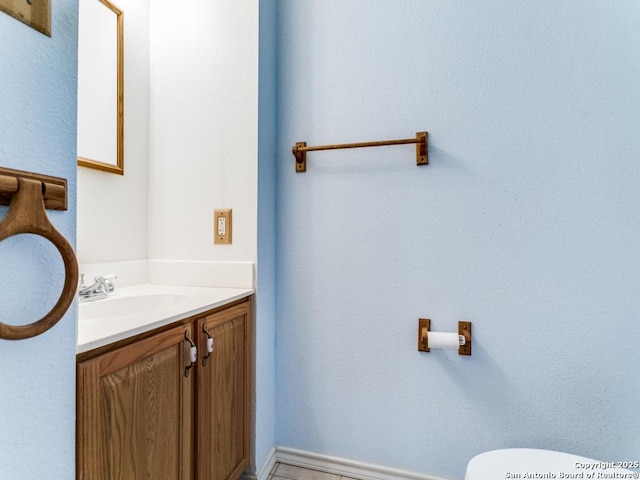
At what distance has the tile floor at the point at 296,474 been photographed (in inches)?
55.3

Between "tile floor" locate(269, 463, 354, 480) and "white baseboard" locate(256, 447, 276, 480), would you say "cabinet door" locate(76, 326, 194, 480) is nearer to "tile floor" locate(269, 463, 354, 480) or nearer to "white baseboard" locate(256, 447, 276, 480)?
"white baseboard" locate(256, 447, 276, 480)

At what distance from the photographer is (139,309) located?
1.21m

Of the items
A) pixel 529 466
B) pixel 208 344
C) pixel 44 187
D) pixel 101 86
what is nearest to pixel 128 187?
pixel 101 86

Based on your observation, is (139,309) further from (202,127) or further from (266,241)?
(202,127)

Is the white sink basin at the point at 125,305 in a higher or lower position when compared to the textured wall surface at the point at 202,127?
lower

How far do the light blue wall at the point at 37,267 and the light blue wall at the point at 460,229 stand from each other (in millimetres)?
937

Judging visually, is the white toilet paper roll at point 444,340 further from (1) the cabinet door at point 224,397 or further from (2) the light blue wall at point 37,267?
(2) the light blue wall at point 37,267

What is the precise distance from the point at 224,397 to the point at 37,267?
0.75m

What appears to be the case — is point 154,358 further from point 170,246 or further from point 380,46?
point 380,46

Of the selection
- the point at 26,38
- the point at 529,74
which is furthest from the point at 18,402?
the point at 529,74

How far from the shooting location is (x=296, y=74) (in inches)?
58.8

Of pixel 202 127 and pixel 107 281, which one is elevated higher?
pixel 202 127

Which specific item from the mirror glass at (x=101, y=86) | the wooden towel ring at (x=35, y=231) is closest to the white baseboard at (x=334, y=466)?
the wooden towel ring at (x=35, y=231)

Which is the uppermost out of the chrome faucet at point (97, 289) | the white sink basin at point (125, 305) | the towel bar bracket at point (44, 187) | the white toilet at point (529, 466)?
the towel bar bracket at point (44, 187)
